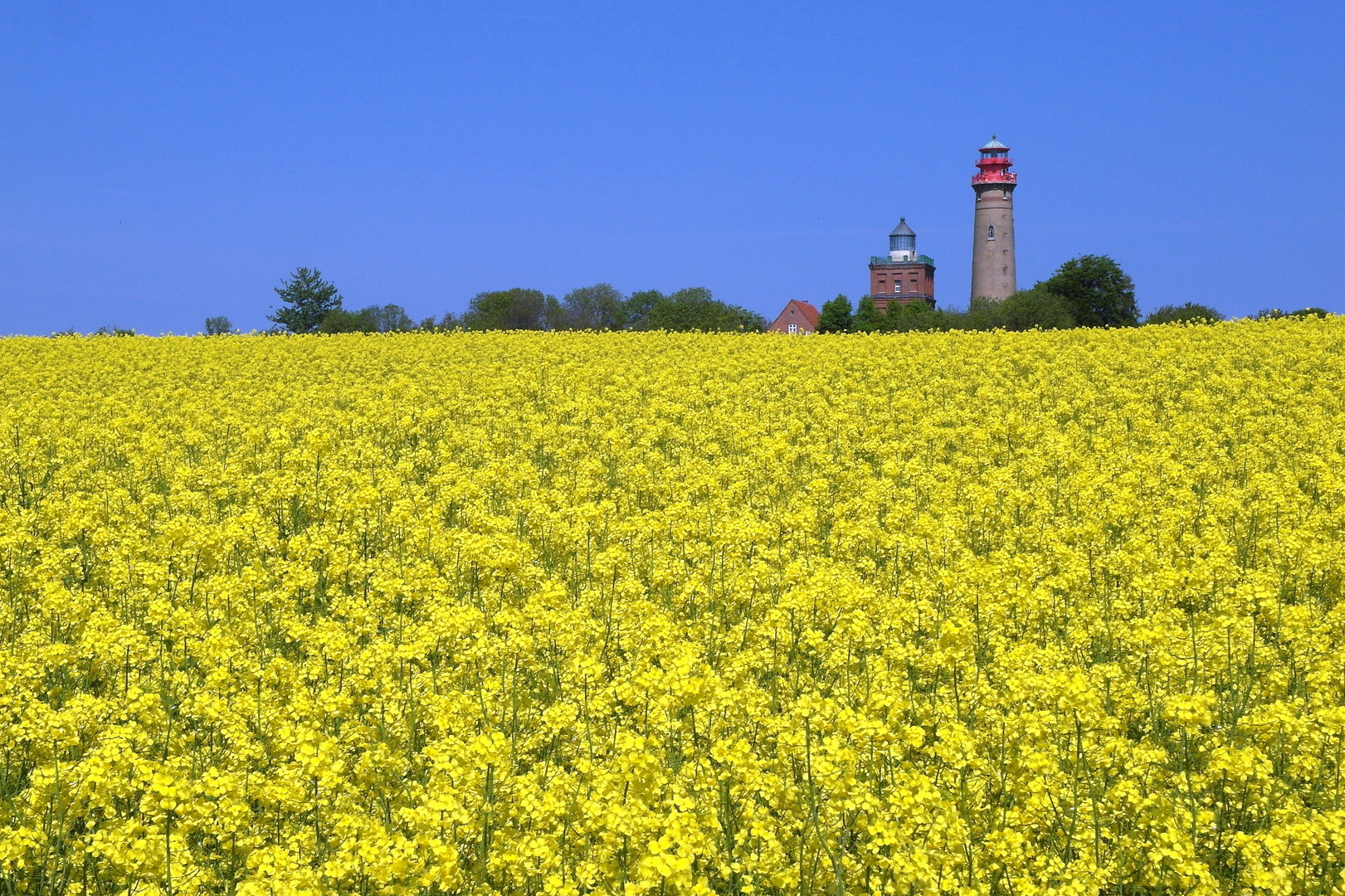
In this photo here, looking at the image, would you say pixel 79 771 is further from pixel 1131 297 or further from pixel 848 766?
pixel 1131 297

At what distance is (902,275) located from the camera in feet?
546

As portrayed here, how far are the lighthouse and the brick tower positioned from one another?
124 ft

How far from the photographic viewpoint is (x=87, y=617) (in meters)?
10.7

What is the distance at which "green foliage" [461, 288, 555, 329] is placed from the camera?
149375 millimetres

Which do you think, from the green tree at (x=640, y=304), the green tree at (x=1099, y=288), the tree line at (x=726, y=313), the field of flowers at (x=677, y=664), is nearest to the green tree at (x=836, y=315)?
the tree line at (x=726, y=313)

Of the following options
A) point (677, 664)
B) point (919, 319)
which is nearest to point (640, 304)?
point (919, 319)

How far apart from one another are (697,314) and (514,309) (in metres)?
32.1

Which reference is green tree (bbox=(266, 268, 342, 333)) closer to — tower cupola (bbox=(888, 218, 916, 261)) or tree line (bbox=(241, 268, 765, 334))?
tree line (bbox=(241, 268, 765, 334))

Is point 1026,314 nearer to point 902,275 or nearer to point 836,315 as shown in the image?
point 836,315

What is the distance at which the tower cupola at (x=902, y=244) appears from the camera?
554ft

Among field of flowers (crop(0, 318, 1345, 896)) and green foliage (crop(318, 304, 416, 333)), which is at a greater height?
green foliage (crop(318, 304, 416, 333))

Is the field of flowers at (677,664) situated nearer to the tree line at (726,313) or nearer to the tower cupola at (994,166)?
the tree line at (726,313)

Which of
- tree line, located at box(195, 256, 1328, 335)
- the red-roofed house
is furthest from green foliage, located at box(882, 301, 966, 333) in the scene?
the red-roofed house

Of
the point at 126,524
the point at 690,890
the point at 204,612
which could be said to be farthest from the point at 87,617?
the point at 690,890
